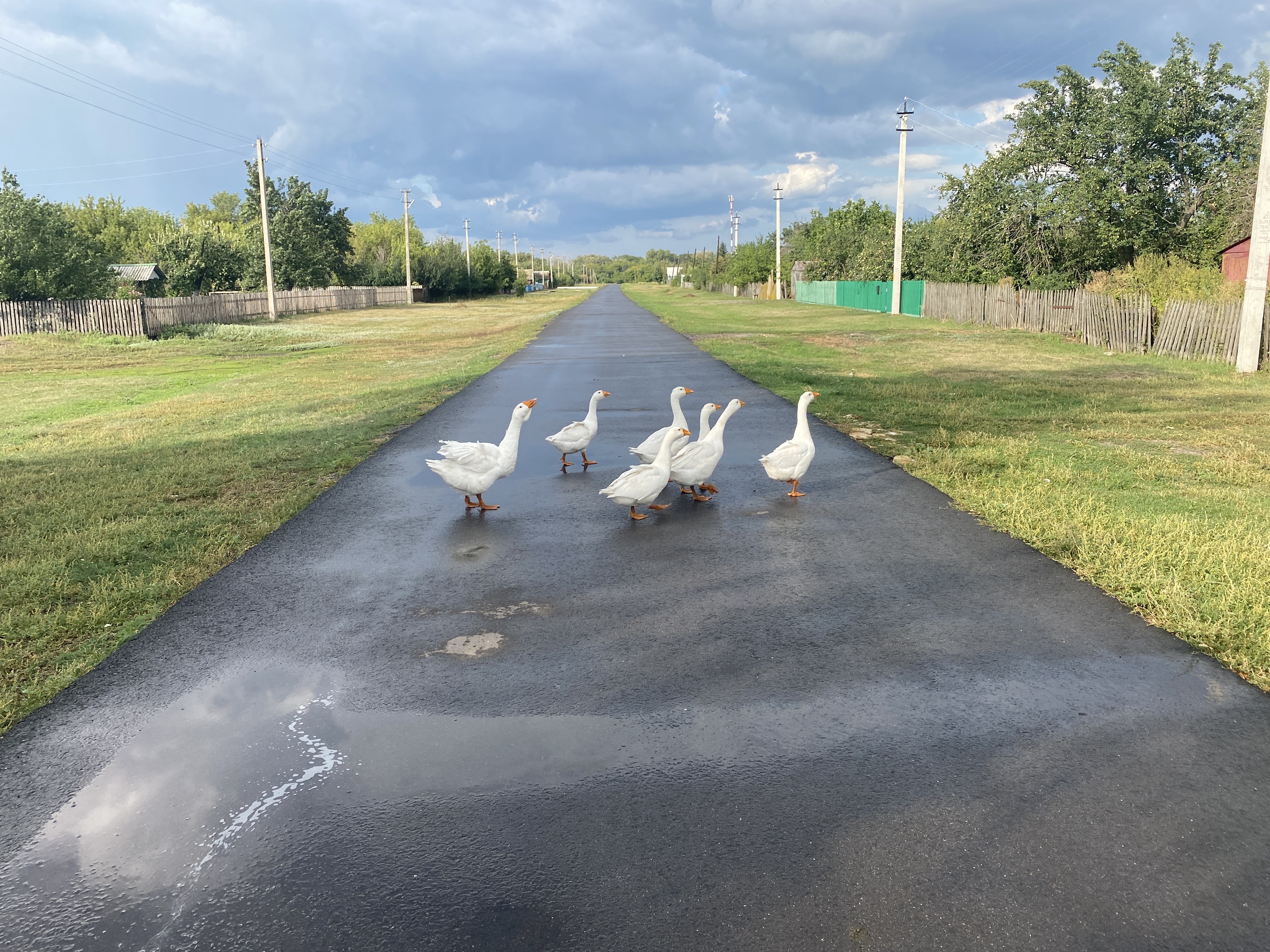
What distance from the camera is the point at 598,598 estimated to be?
18.9 ft

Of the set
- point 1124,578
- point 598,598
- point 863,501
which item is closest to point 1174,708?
point 1124,578

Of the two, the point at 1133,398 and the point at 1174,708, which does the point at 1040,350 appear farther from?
the point at 1174,708

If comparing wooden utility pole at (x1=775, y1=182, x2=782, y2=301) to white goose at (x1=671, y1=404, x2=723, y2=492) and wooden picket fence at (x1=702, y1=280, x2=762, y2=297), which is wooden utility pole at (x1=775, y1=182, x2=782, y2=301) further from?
white goose at (x1=671, y1=404, x2=723, y2=492)

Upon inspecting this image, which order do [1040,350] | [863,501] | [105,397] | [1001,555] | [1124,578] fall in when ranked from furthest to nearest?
1. [1040,350]
2. [105,397]
3. [863,501]
4. [1001,555]
5. [1124,578]

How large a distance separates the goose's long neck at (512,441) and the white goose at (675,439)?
1094mm

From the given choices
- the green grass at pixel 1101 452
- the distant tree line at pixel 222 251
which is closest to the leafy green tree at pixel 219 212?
the distant tree line at pixel 222 251

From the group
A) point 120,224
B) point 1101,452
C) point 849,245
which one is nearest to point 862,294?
point 849,245

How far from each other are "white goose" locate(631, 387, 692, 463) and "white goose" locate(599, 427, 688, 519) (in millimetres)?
187

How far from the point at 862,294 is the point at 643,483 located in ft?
154

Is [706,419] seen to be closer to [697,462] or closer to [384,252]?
[697,462]

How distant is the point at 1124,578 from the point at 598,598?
11.5 feet

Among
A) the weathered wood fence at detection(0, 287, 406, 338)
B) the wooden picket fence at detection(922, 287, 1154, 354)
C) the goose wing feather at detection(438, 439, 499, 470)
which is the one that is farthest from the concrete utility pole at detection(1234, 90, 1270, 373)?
the weathered wood fence at detection(0, 287, 406, 338)

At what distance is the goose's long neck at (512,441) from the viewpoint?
7992mm

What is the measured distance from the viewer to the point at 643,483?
24.4 feet
